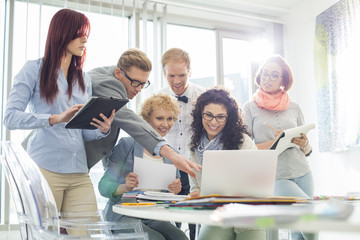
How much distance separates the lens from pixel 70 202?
5.25 ft

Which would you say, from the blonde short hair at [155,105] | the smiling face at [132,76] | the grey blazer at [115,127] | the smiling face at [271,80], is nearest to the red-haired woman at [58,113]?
the grey blazer at [115,127]

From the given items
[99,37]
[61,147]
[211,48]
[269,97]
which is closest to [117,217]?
[61,147]

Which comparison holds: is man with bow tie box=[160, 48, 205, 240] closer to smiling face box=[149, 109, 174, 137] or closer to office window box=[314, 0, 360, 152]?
smiling face box=[149, 109, 174, 137]

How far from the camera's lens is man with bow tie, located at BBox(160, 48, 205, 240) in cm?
255

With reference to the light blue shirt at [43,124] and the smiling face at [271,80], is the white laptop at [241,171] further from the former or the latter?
the smiling face at [271,80]

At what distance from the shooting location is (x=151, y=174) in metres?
1.78

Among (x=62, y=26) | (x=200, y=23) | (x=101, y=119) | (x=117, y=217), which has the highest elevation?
(x=200, y=23)

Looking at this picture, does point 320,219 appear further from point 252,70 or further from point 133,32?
point 252,70

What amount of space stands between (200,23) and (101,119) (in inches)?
117

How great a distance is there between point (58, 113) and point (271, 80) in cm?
147

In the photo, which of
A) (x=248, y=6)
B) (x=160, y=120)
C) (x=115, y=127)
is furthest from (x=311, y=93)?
(x=115, y=127)

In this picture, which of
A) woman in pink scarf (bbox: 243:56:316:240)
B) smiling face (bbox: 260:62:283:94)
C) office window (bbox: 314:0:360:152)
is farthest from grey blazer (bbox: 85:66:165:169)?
office window (bbox: 314:0:360:152)

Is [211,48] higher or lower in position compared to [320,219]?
higher

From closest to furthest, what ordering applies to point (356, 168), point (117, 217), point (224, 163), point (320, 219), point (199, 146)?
point (320, 219) < point (224, 163) < point (117, 217) < point (199, 146) < point (356, 168)
